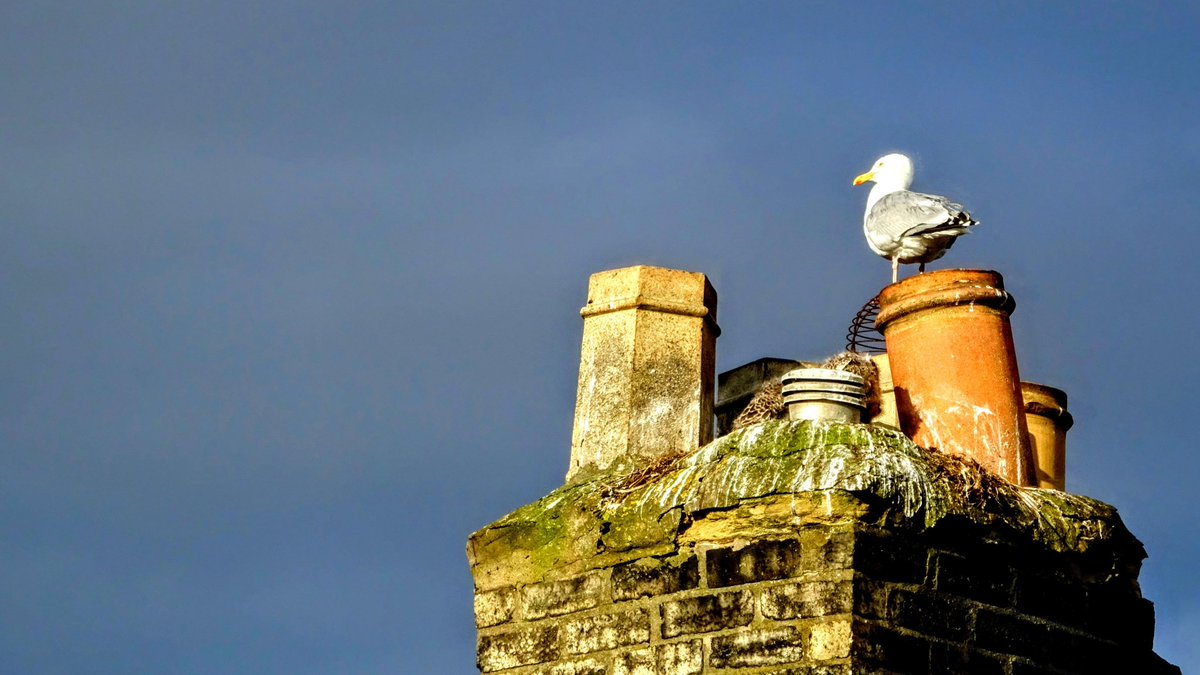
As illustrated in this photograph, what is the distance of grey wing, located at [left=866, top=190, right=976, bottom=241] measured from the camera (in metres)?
7.88

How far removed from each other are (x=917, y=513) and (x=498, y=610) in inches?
66.7

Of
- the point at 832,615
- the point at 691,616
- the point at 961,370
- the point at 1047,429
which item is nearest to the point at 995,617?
the point at 832,615

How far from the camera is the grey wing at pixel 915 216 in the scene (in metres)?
7.88

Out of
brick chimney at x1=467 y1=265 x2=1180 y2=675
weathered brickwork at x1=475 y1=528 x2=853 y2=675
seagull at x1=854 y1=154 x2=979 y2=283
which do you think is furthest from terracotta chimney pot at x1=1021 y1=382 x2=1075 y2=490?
weathered brickwork at x1=475 y1=528 x2=853 y2=675

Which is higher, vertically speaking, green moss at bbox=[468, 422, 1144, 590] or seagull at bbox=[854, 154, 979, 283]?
seagull at bbox=[854, 154, 979, 283]

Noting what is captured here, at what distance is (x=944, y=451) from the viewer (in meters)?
6.84

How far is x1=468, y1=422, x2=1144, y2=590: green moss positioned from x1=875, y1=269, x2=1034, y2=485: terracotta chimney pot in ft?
1.16

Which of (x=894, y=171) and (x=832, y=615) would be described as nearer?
(x=832, y=615)

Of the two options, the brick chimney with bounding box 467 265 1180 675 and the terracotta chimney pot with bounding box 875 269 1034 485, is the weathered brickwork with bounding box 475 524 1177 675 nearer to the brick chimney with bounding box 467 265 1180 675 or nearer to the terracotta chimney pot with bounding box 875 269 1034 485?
the brick chimney with bounding box 467 265 1180 675

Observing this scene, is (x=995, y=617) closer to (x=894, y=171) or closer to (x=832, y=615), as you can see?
(x=832, y=615)

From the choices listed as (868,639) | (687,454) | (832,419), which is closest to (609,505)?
(687,454)

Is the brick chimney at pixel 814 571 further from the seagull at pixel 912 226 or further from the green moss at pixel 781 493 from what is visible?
the seagull at pixel 912 226

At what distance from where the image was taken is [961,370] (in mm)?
6984

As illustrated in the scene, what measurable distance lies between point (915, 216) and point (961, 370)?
3.82 feet
